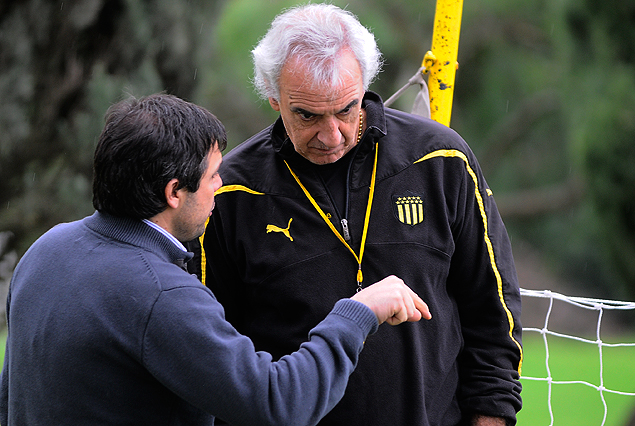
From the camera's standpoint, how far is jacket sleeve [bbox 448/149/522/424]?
75.9 inches

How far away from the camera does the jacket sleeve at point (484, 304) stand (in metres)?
1.93

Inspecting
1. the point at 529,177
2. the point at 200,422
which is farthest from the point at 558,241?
the point at 200,422

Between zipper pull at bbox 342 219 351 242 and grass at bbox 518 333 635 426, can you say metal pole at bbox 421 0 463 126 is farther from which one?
grass at bbox 518 333 635 426

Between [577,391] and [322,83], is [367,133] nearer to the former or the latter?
[322,83]

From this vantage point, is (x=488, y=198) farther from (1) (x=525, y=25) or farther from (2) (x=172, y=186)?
(1) (x=525, y=25)

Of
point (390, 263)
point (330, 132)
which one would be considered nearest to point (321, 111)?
Answer: point (330, 132)

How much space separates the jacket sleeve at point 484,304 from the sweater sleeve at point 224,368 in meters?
0.74

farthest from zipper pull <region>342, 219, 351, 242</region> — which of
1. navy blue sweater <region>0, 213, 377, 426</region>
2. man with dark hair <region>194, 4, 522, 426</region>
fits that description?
navy blue sweater <region>0, 213, 377, 426</region>

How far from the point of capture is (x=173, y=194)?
1.45 metres

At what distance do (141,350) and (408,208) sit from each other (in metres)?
0.90

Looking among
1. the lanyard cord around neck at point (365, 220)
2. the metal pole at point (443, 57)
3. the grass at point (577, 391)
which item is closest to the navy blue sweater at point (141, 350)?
the lanyard cord around neck at point (365, 220)

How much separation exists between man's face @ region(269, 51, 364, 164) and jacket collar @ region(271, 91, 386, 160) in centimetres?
3

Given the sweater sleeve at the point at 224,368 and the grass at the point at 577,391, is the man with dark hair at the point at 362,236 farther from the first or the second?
the grass at the point at 577,391

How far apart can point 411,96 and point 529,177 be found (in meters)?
2.91
